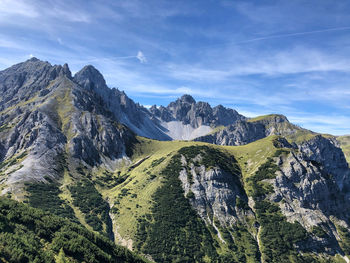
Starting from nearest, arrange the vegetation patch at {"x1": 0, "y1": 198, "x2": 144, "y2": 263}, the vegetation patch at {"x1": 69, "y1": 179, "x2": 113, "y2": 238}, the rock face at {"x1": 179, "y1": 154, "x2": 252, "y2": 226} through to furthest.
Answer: the vegetation patch at {"x1": 0, "y1": 198, "x2": 144, "y2": 263}, the vegetation patch at {"x1": 69, "y1": 179, "x2": 113, "y2": 238}, the rock face at {"x1": 179, "y1": 154, "x2": 252, "y2": 226}

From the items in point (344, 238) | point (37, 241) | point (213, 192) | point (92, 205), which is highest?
point (37, 241)

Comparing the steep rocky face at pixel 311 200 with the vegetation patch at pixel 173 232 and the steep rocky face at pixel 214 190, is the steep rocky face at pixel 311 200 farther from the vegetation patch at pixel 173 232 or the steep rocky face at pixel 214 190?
the vegetation patch at pixel 173 232

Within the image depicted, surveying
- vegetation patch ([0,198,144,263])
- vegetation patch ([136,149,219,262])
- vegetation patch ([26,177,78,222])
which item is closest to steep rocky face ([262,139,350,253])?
vegetation patch ([136,149,219,262])

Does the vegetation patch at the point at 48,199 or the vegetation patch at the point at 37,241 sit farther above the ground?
the vegetation patch at the point at 37,241

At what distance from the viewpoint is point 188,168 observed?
189 meters

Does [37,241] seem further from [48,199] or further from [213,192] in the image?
[213,192]

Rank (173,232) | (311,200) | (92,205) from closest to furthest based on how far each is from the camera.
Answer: (173,232)
(92,205)
(311,200)

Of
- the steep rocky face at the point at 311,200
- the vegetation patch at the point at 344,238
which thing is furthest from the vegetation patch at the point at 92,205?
the vegetation patch at the point at 344,238

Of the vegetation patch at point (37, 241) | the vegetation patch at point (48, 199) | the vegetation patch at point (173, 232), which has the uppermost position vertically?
the vegetation patch at point (37, 241)

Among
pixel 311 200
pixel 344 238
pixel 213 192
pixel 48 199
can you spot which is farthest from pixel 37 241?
pixel 344 238


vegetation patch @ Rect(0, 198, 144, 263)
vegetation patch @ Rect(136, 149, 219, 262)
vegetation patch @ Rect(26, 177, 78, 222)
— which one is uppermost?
vegetation patch @ Rect(0, 198, 144, 263)

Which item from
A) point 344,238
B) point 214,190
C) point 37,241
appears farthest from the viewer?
point 214,190

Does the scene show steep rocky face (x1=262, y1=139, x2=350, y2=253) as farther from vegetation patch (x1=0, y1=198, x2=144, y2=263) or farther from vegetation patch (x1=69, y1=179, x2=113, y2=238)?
vegetation patch (x1=0, y1=198, x2=144, y2=263)

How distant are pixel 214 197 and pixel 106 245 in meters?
98.1
